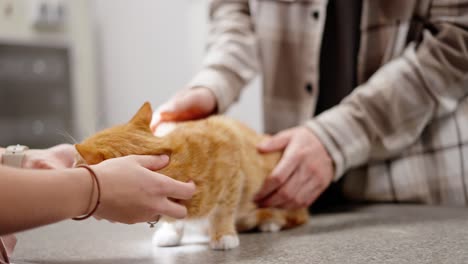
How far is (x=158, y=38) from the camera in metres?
3.01

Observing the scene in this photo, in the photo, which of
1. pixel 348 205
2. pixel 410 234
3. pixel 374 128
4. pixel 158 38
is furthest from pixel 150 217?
pixel 158 38

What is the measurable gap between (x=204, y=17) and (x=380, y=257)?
89.0 inches

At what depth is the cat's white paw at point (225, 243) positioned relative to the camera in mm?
867

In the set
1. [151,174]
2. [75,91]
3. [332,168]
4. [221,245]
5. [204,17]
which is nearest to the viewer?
[151,174]

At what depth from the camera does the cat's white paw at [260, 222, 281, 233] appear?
105 centimetres

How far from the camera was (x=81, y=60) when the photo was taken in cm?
296

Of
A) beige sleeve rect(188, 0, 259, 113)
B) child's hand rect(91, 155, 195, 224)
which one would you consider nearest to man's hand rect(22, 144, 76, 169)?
child's hand rect(91, 155, 195, 224)

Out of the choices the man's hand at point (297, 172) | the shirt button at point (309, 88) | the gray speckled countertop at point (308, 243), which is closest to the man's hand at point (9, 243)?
the gray speckled countertop at point (308, 243)

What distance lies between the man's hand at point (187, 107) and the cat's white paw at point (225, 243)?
0.88ft

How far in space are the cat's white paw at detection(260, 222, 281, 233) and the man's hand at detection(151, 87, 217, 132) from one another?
30cm

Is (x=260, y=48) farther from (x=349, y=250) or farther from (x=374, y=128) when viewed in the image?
(x=349, y=250)

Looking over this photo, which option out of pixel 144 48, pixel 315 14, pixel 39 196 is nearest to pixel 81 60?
pixel 144 48

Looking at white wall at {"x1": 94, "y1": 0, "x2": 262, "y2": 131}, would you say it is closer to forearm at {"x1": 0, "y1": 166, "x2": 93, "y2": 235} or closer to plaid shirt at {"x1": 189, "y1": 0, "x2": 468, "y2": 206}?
plaid shirt at {"x1": 189, "y1": 0, "x2": 468, "y2": 206}

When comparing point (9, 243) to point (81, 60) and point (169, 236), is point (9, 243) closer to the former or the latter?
point (169, 236)
